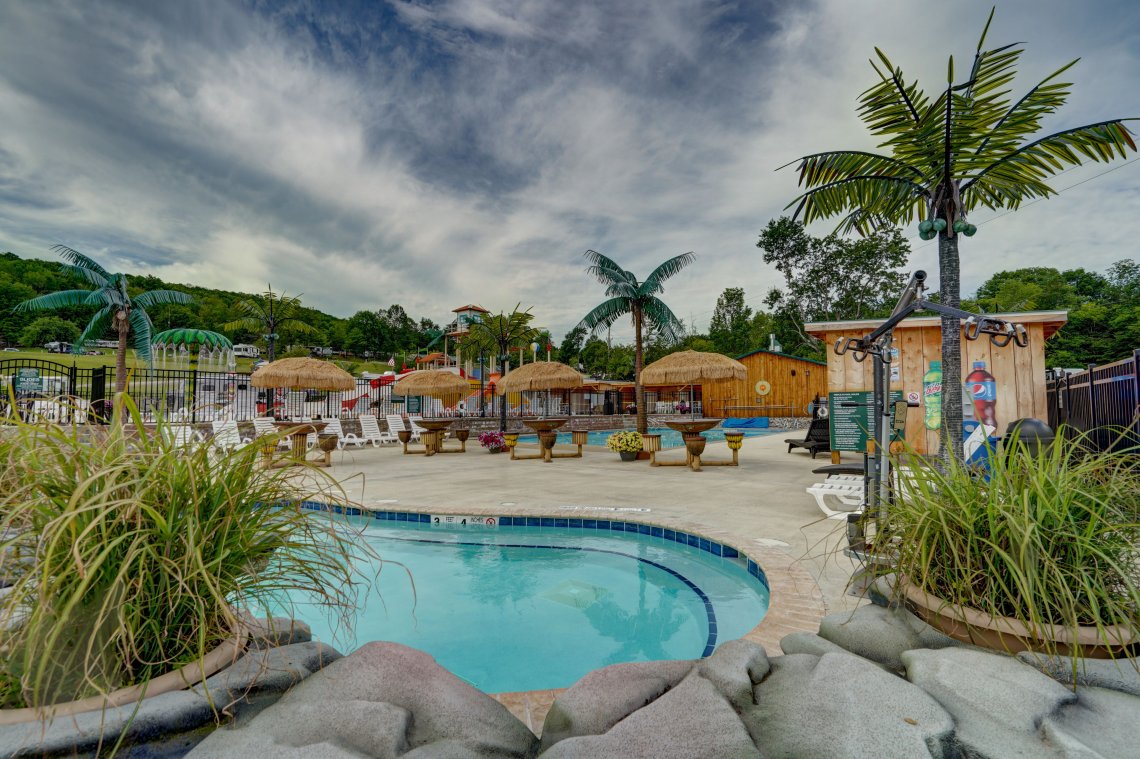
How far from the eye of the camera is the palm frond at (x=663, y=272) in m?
14.8

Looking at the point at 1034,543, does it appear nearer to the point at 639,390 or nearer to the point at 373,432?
the point at 639,390

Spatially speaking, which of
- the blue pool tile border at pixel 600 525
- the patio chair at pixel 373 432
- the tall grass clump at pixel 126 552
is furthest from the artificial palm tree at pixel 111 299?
the tall grass clump at pixel 126 552

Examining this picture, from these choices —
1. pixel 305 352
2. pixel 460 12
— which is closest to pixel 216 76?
pixel 460 12

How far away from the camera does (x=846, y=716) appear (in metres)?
1.37

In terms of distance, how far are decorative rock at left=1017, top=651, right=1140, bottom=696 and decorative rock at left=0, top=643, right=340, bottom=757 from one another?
2.42 m

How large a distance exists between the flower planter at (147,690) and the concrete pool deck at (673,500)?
0.65 metres

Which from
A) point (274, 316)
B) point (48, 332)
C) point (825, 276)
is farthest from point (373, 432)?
point (48, 332)

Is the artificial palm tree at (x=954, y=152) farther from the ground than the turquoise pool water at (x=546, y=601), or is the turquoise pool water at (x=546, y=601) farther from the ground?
the artificial palm tree at (x=954, y=152)

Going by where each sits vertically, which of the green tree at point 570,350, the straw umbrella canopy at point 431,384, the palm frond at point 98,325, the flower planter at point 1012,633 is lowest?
the flower planter at point 1012,633

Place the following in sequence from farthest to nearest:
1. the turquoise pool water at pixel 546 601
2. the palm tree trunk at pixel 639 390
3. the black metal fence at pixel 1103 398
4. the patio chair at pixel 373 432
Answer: the patio chair at pixel 373 432, the palm tree trunk at pixel 639 390, the black metal fence at pixel 1103 398, the turquoise pool water at pixel 546 601

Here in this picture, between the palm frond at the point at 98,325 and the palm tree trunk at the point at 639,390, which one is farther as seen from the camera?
the palm frond at the point at 98,325

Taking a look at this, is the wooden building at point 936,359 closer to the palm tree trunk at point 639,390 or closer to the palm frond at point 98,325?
the palm tree trunk at point 639,390

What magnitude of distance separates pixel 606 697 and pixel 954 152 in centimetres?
631

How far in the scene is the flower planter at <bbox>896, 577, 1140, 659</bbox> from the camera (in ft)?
5.22
